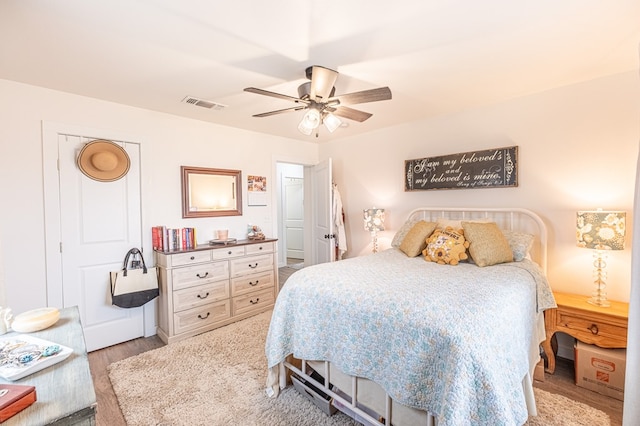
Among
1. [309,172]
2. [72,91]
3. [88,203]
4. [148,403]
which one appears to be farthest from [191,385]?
[309,172]

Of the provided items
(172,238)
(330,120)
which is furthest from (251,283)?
(330,120)

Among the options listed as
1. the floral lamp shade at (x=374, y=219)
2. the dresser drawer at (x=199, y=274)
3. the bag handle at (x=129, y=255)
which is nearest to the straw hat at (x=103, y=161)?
the bag handle at (x=129, y=255)

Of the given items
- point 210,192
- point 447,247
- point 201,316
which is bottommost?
point 201,316

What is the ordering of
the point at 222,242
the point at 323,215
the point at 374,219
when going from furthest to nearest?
the point at 323,215 < the point at 374,219 < the point at 222,242

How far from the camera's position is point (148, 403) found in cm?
200

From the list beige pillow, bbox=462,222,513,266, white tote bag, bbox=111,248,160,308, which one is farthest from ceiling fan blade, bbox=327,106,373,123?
white tote bag, bbox=111,248,160,308

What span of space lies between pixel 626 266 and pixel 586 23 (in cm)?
189

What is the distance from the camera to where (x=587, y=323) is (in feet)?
7.11

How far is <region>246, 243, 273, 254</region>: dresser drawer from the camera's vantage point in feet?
11.6

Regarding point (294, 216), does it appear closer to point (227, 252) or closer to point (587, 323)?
point (227, 252)

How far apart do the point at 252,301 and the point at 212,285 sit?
23.0 inches

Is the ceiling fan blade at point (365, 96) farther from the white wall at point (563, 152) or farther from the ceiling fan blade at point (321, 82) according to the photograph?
the white wall at point (563, 152)

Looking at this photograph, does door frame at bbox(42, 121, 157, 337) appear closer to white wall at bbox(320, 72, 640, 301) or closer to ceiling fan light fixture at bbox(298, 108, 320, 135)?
ceiling fan light fixture at bbox(298, 108, 320, 135)

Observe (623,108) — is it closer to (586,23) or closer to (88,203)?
(586,23)
